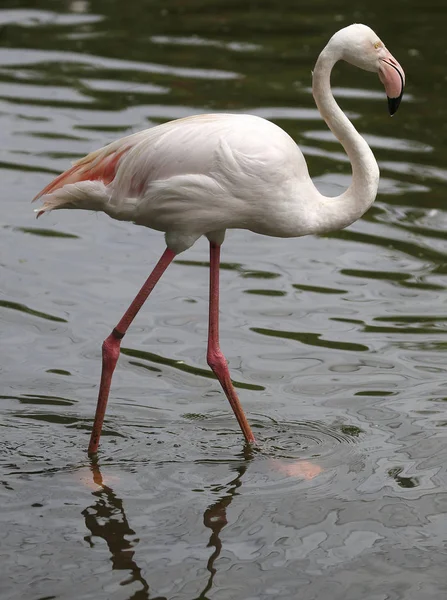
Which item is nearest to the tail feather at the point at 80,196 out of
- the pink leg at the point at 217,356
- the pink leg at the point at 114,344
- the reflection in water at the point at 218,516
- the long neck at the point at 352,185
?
the pink leg at the point at 114,344

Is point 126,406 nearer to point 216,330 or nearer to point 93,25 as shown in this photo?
point 216,330

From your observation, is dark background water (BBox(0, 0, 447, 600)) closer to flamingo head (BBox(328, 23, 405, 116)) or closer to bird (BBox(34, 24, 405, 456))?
bird (BBox(34, 24, 405, 456))

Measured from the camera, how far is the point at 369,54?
5727 mm

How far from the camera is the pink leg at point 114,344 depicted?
19.3 feet

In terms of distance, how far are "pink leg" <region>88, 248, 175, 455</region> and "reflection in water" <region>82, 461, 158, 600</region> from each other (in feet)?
0.73

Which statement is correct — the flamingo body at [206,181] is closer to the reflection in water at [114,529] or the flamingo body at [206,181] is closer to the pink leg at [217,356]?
the pink leg at [217,356]

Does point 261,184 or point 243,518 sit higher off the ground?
point 261,184

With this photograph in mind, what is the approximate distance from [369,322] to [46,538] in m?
3.26

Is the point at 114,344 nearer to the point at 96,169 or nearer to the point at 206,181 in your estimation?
the point at 96,169

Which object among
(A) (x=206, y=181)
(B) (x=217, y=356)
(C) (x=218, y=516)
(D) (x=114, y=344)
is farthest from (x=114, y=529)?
(A) (x=206, y=181)

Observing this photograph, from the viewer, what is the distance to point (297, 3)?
15.8m

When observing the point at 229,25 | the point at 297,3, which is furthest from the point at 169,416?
the point at 297,3

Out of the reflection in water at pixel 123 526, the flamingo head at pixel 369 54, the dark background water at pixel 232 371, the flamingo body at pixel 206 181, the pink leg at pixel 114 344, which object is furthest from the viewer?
the pink leg at pixel 114 344

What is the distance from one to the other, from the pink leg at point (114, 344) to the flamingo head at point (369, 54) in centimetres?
126
